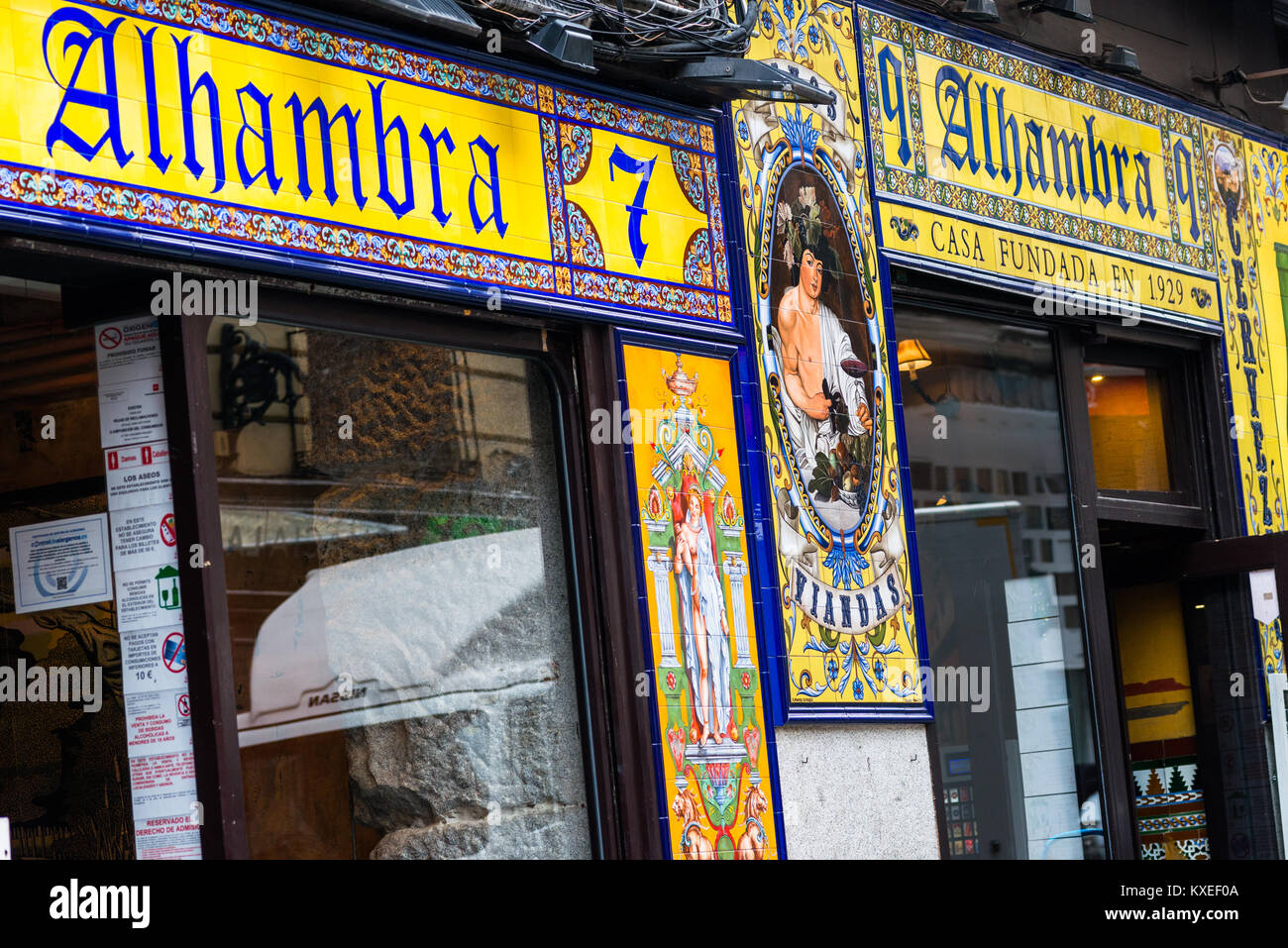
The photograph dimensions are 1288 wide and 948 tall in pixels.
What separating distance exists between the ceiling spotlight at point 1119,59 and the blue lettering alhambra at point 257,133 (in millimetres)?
4778

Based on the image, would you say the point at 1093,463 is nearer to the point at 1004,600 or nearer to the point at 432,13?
the point at 1004,600

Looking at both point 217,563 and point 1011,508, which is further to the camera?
point 1011,508

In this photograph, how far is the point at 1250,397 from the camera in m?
10.6

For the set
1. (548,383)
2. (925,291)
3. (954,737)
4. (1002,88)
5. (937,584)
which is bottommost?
(954,737)

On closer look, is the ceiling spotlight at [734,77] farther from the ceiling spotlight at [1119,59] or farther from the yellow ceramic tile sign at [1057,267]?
the ceiling spotlight at [1119,59]

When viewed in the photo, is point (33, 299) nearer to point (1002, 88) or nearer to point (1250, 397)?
point (1002, 88)

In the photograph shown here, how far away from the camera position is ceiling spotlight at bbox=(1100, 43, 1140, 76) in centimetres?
988

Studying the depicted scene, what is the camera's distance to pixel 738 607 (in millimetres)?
7000

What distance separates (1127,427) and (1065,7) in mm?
2326

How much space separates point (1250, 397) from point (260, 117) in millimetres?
6908

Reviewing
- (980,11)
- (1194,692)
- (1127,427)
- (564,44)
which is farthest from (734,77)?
(1194,692)

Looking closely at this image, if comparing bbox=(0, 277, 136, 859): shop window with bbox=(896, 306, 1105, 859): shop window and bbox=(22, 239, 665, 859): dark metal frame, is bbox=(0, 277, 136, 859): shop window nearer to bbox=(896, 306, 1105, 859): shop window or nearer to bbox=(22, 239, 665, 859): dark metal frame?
bbox=(22, 239, 665, 859): dark metal frame
